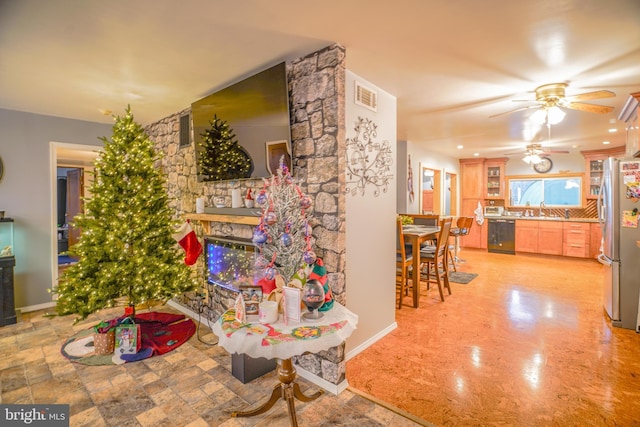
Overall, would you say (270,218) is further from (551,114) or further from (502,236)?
(502,236)

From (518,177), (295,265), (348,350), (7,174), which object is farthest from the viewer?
(518,177)

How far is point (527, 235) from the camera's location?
7.28 m

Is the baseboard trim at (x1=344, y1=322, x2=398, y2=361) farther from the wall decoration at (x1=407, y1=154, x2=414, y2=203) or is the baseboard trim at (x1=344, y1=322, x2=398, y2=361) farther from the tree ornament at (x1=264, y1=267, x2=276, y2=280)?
the wall decoration at (x1=407, y1=154, x2=414, y2=203)

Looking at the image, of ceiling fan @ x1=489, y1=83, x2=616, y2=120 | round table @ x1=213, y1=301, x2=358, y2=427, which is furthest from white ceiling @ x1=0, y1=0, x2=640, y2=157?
round table @ x1=213, y1=301, x2=358, y2=427

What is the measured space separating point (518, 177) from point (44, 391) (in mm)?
9263

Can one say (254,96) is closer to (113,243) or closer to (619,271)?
(113,243)

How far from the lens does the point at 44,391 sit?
224 centimetres

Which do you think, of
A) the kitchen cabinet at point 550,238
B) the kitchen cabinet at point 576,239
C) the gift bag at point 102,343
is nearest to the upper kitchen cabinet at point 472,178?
the kitchen cabinet at point 550,238

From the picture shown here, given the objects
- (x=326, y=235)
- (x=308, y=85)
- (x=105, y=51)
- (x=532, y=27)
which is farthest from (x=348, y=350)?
(x=105, y=51)

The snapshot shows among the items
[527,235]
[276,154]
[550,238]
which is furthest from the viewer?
[527,235]

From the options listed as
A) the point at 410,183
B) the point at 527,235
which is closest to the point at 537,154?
the point at 410,183

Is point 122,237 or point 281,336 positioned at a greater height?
point 122,237

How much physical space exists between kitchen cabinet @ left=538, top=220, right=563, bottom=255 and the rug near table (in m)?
A: 7.47

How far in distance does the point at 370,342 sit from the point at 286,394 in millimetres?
1261
